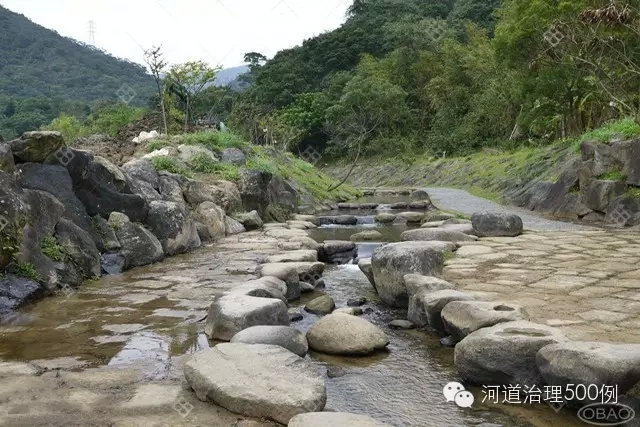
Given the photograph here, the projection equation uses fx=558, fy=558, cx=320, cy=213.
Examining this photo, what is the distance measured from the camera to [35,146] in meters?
6.73

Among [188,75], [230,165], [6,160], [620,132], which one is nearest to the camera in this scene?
[6,160]

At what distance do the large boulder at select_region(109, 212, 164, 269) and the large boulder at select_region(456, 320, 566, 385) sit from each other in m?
4.77

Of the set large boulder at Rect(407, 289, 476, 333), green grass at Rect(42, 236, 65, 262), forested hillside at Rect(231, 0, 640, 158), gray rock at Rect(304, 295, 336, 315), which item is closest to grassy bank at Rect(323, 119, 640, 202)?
forested hillside at Rect(231, 0, 640, 158)

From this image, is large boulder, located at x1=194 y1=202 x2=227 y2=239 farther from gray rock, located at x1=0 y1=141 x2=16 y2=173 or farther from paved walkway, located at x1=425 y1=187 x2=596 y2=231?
paved walkway, located at x1=425 y1=187 x2=596 y2=231

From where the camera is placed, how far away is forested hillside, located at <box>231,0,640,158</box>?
604 inches

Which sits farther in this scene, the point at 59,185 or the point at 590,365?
the point at 59,185

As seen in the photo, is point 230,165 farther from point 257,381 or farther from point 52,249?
point 257,381

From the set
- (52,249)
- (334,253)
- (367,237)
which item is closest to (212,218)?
(334,253)

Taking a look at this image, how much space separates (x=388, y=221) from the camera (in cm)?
1412

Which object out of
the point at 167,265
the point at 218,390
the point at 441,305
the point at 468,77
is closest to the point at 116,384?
the point at 218,390

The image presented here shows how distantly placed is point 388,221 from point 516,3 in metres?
8.29

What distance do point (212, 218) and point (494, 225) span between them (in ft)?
15.7

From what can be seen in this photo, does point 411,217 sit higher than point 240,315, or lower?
lower

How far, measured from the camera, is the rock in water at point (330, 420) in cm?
274
